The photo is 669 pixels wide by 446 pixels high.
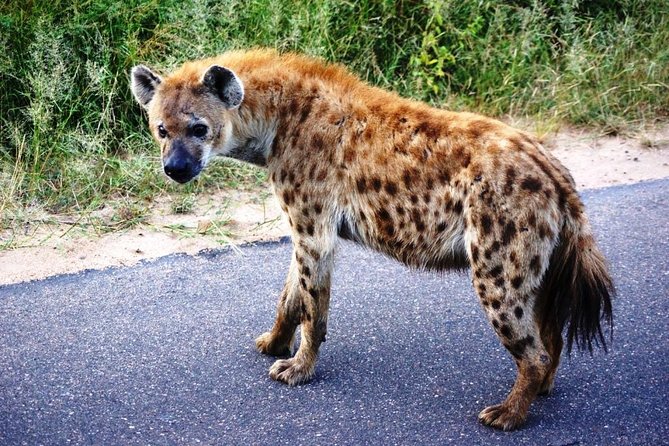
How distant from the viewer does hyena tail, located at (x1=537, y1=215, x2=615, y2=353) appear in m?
2.86

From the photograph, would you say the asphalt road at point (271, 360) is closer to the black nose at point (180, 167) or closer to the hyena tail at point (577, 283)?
the hyena tail at point (577, 283)

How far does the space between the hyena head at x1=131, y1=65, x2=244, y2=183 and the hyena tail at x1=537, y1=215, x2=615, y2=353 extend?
123cm

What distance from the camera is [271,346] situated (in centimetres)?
329

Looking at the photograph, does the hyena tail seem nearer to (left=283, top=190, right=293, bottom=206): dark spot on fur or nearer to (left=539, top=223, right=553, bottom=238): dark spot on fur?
(left=539, top=223, right=553, bottom=238): dark spot on fur

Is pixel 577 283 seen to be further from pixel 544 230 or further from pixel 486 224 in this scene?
pixel 486 224

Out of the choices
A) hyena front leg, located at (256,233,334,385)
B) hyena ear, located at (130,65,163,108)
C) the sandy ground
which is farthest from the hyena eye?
the sandy ground

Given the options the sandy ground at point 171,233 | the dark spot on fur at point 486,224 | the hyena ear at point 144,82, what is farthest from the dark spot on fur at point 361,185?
the sandy ground at point 171,233

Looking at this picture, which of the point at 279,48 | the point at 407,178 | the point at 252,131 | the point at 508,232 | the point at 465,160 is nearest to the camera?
the point at 508,232

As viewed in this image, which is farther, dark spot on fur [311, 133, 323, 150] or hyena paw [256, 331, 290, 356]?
hyena paw [256, 331, 290, 356]

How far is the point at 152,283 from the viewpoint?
3.78 m

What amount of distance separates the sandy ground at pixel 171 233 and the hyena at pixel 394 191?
3.23 feet

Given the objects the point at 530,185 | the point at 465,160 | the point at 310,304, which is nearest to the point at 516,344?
the point at 530,185

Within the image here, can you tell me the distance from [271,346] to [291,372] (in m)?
0.22

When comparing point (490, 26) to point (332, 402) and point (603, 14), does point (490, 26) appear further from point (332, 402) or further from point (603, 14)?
point (332, 402)
